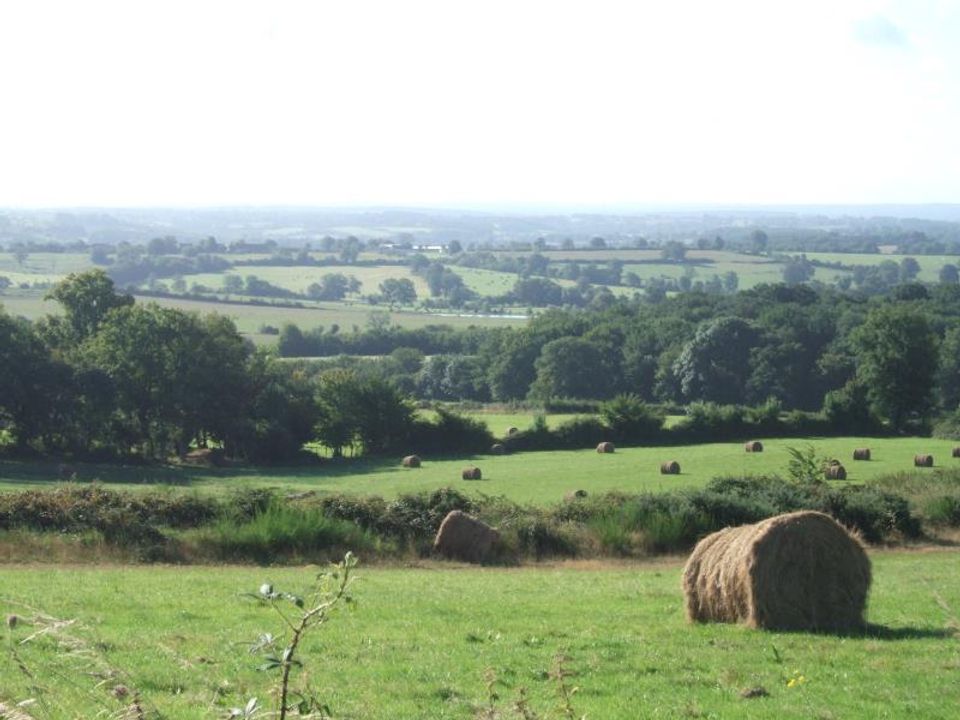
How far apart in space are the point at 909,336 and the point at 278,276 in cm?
12952

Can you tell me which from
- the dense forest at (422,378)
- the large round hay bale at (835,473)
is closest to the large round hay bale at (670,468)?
the large round hay bale at (835,473)

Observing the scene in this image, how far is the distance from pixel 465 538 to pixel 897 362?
56.9m

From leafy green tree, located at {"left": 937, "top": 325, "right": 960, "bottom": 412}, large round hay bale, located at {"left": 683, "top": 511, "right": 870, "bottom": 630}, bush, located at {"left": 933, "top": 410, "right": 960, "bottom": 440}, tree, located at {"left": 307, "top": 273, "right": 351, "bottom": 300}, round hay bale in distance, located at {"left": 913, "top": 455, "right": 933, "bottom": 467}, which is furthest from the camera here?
tree, located at {"left": 307, "top": 273, "right": 351, "bottom": 300}

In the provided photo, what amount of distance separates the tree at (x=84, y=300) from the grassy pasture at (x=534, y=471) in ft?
57.2

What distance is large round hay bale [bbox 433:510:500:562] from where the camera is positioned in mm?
25594

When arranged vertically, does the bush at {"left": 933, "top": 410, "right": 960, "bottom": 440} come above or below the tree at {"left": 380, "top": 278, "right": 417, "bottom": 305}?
above

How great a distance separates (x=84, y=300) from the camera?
7506 cm

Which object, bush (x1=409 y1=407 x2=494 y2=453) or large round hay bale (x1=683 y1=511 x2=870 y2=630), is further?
bush (x1=409 y1=407 x2=494 y2=453)

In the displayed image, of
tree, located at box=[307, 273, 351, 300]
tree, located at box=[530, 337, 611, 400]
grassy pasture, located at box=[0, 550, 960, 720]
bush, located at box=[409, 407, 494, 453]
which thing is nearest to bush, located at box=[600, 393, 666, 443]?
bush, located at box=[409, 407, 494, 453]

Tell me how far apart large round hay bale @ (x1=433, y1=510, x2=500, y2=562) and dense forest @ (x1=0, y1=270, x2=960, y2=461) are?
137 feet

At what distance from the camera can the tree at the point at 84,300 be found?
74625mm

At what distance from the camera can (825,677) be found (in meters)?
12.5

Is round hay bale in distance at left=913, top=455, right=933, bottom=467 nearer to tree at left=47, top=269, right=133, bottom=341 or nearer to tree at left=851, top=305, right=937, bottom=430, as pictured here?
tree at left=851, top=305, right=937, bottom=430

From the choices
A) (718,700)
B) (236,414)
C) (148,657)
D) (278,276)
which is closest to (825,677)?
(718,700)
